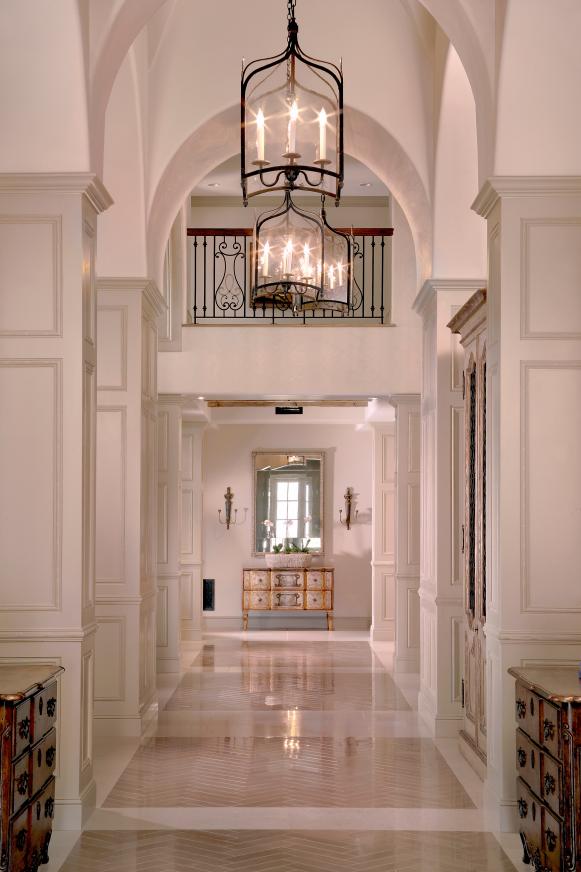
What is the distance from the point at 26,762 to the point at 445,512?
188 inches

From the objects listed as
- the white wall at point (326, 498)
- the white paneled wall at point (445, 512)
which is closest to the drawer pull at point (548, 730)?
the white paneled wall at point (445, 512)

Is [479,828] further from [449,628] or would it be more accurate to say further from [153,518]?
[153,518]

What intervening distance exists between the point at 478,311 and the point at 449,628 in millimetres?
2828

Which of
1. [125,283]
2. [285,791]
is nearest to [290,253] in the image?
[125,283]

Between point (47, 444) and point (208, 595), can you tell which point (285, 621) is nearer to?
point (208, 595)

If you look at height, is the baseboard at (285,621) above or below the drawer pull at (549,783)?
below

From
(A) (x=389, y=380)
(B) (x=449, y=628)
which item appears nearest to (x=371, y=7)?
(A) (x=389, y=380)

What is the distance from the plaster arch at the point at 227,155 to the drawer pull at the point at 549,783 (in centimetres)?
512

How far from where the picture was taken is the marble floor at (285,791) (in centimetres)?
518

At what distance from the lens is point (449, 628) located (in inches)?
332

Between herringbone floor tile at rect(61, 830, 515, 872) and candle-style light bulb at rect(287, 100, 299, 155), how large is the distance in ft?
11.1

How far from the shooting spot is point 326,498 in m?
17.3

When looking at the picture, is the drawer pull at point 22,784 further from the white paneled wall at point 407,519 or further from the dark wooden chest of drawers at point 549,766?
the white paneled wall at point 407,519

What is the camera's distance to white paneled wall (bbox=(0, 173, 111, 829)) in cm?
550
